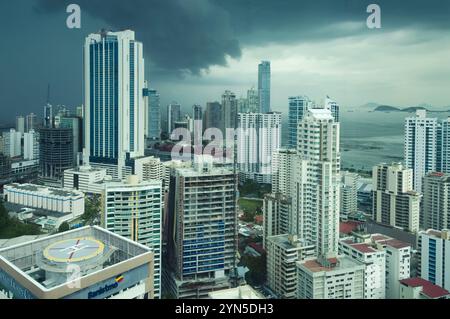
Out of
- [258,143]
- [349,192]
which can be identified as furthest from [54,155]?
[349,192]

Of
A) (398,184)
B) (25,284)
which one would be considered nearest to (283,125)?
(398,184)

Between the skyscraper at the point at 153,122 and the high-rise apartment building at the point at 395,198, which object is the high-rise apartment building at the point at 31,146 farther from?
the high-rise apartment building at the point at 395,198

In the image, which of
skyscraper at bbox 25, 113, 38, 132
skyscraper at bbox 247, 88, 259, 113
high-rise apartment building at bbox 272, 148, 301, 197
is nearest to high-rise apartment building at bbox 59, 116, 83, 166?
skyscraper at bbox 25, 113, 38, 132

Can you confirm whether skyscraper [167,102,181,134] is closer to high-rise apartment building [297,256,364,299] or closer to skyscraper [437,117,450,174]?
high-rise apartment building [297,256,364,299]

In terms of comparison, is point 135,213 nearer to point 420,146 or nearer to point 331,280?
point 331,280

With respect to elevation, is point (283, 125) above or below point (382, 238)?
above

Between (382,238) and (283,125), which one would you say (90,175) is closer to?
(283,125)
